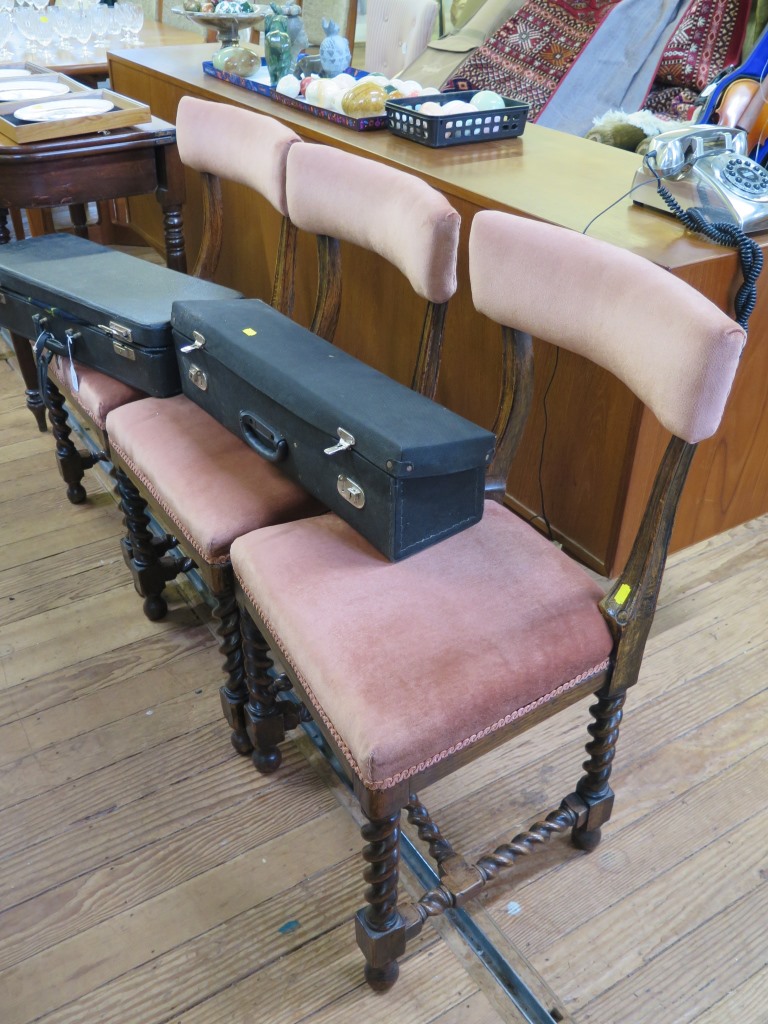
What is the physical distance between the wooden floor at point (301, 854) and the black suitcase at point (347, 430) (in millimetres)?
518

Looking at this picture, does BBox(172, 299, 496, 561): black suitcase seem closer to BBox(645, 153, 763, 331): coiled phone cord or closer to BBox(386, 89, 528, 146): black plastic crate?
BBox(645, 153, 763, 331): coiled phone cord

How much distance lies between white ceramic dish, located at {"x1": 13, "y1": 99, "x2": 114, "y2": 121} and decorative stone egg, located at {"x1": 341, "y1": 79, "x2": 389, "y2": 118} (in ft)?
1.80

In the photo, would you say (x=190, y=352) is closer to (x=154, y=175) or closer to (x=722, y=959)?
(x=154, y=175)

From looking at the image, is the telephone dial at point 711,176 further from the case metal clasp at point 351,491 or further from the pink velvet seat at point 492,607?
the case metal clasp at point 351,491

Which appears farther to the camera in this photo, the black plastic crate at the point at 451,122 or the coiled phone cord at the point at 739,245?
the black plastic crate at the point at 451,122

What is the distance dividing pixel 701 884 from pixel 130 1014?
80 cm

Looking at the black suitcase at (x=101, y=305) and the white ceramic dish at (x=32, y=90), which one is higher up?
the white ceramic dish at (x=32, y=90)

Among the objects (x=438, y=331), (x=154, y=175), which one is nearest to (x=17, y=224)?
(x=154, y=175)

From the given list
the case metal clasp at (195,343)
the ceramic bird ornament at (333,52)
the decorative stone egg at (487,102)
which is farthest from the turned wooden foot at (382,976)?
the ceramic bird ornament at (333,52)

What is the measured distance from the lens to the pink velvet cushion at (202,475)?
1230mm

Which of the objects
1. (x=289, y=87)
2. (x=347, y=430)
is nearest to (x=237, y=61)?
(x=289, y=87)

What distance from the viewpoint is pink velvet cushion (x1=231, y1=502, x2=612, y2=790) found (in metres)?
0.92

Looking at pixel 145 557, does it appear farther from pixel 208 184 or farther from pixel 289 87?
pixel 289 87

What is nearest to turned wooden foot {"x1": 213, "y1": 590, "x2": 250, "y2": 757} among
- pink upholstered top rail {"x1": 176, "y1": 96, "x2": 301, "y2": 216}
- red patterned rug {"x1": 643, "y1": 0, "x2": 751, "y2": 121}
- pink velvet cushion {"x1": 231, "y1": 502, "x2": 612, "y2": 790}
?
pink velvet cushion {"x1": 231, "y1": 502, "x2": 612, "y2": 790}
